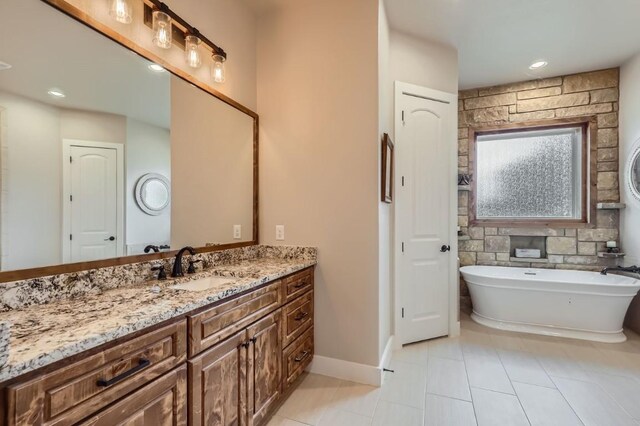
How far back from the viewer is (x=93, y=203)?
1.34 meters

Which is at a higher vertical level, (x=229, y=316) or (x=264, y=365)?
(x=229, y=316)

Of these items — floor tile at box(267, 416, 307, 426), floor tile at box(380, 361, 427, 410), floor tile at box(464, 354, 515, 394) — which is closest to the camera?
floor tile at box(267, 416, 307, 426)

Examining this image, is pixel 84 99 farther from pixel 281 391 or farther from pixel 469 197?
pixel 469 197

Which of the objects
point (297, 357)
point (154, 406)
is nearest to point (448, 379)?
point (297, 357)

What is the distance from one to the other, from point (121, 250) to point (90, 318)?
57 cm

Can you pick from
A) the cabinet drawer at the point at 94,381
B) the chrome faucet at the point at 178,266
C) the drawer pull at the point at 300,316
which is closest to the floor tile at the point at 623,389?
the drawer pull at the point at 300,316

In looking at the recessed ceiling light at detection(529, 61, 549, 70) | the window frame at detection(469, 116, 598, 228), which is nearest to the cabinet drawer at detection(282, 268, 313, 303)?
the window frame at detection(469, 116, 598, 228)

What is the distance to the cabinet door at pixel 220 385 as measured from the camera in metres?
1.18

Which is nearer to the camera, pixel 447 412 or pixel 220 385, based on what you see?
pixel 220 385

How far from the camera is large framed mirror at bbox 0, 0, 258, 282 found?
1.11 m

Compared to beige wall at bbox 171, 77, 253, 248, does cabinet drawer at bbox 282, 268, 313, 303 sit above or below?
below

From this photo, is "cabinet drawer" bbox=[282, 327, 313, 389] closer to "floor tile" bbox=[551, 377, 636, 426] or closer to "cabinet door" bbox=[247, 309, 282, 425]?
"cabinet door" bbox=[247, 309, 282, 425]

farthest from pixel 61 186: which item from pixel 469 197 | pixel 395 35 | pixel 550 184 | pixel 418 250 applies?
pixel 550 184

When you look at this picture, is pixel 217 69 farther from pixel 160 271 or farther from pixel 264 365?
pixel 264 365
